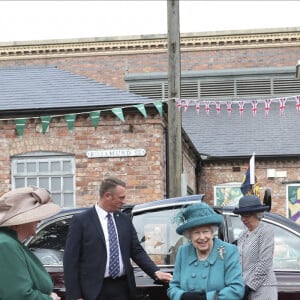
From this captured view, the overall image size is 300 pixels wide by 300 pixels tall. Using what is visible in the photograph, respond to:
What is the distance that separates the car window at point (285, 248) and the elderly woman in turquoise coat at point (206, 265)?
5.66ft

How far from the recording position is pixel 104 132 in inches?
546

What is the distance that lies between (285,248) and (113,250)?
5.36 feet

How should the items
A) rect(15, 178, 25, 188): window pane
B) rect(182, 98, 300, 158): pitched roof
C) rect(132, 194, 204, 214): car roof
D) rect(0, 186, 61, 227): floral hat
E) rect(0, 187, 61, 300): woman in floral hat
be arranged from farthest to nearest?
1. rect(182, 98, 300, 158): pitched roof
2. rect(15, 178, 25, 188): window pane
3. rect(132, 194, 204, 214): car roof
4. rect(0, 186, 61, 227): floral hat
5. rect(0, 187, 61, 300): woman in floral hat

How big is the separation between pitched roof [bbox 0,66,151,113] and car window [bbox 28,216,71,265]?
290 inches

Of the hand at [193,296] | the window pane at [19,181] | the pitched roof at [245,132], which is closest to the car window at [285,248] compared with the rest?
the hand at [193,296]

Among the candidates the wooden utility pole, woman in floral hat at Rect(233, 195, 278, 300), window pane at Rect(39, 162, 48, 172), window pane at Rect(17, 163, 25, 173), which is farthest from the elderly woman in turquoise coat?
window pane at Rect(17, 163, 25, 173)

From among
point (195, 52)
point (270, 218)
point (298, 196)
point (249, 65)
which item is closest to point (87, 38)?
point (195, 52)

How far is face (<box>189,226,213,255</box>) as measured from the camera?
4375mm

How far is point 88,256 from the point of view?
5.32 metres

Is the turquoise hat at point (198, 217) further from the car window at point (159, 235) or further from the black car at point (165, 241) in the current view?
the car window at point (159, 235)

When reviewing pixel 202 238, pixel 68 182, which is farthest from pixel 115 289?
pixel 68 182

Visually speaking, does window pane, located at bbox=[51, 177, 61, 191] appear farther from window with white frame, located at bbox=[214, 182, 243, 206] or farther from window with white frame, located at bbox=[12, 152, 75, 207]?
window with white frame, located at bbox=[214, 182, 243, 206]

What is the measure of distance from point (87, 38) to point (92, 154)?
17.4 m

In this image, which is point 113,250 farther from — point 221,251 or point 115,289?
point 221,251
